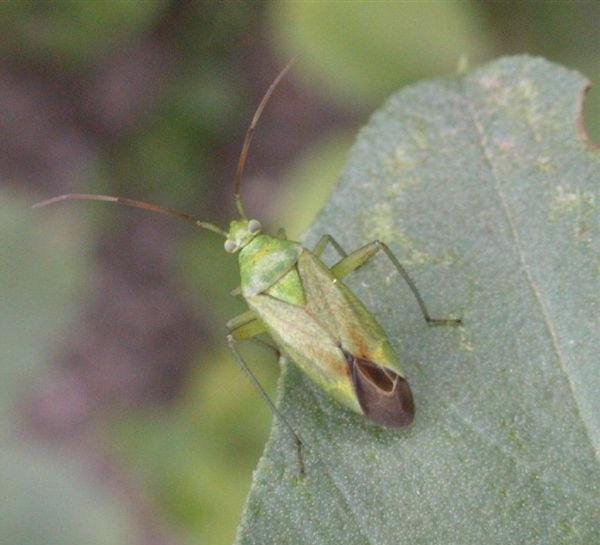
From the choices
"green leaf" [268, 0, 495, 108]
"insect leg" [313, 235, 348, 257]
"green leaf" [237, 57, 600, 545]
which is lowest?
"green leaf" [237, 57, 600, 545]

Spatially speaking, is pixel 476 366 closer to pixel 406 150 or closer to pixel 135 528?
pixel 406 150

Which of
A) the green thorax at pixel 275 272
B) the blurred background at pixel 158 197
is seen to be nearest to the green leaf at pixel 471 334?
the green thorax at pixel 275 272

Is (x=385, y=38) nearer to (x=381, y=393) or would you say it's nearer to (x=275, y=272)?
(x=275, y=272)

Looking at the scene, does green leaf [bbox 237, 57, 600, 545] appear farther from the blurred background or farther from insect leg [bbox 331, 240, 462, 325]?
the blurred background

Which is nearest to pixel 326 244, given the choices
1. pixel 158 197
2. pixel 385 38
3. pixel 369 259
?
pixel 369 259

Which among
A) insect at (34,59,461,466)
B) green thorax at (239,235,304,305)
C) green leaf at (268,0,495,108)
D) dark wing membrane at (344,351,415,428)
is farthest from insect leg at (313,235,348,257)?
green leaf at (268,0,495,108)

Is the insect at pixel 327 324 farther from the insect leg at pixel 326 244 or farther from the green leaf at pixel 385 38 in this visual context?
the green leaf at pixel 385 38
